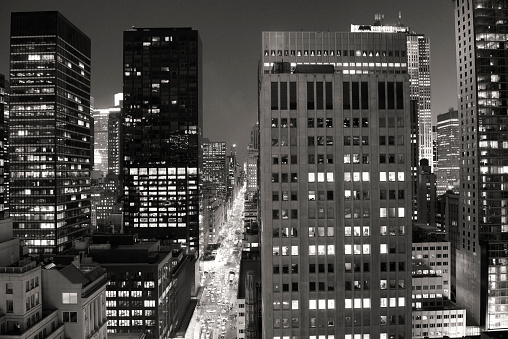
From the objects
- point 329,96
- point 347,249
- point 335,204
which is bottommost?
point 347,249

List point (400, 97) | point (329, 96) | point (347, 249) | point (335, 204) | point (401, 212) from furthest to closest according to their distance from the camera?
point (401, 212) → point (400, 97) → point (347, 249) → point (335, 204) → point (329, 96)

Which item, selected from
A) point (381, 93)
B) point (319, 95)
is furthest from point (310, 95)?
point (381, 93)

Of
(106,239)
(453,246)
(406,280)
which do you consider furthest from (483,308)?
(106,239)

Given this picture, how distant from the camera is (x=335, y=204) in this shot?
80.6 metres

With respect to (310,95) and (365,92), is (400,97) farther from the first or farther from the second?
(310,95)

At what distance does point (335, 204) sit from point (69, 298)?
49114mm

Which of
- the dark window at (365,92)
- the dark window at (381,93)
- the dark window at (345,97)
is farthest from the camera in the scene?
the dark window at (381,93)

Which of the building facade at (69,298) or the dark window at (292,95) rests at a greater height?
the dark window at (292,95)

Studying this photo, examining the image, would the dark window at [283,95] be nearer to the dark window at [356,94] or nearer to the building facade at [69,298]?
the dark window at [356,94]

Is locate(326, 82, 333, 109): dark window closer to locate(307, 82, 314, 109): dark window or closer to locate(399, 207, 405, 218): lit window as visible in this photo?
locate(307, 82, 314, 109): dark window

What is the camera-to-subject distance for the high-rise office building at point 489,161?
153750 mm

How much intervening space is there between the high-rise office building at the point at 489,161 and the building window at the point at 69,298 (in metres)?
133

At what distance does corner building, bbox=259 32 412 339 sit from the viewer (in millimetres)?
79938

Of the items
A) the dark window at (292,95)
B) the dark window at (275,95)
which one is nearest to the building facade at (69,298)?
the dark window at (275,95)
